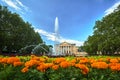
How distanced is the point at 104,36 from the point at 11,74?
49.0 metres

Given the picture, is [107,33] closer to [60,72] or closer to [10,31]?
[10,31]

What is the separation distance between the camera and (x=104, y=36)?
53438 millimetres

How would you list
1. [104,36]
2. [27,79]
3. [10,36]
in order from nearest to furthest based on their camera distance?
1. [27,79]
2. [104,36]
3. [10,36]

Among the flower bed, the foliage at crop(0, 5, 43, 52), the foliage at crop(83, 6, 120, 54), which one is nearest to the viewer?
the flower bed

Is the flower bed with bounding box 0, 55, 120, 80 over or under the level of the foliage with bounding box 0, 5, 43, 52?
under

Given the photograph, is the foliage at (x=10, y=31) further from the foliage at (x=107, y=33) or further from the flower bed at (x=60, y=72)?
the flower bed at (x=60, y=72)

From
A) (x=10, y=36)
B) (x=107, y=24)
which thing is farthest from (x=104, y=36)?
(x=10, y=36)

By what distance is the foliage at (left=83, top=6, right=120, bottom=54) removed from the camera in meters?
50.4

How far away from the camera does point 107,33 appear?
5344cm

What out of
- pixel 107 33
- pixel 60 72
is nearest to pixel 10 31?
pixel 107 33

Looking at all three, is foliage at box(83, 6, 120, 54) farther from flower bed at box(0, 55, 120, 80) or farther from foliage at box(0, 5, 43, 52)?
flower bed at box(0, 55, 120, 80)

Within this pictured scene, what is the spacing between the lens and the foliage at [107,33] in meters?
50.4

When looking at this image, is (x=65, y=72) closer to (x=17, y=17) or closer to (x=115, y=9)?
(x=115, y=9)

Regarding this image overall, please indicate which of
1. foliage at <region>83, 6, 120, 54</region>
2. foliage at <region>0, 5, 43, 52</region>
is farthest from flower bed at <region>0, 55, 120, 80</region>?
foliage at <region>0, 5, 43, 52</region>
